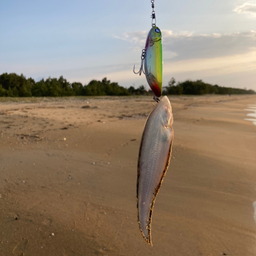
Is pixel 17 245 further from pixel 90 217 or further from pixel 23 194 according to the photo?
pixel 23 194

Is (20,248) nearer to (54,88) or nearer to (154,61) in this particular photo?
(154,61)

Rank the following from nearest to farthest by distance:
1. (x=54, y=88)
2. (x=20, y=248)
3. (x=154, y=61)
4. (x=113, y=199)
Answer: (x=154, y=61) < (x=20, y=248) < (x=113, y=199) < (x=54, y=88)

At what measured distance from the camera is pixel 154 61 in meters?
1.18

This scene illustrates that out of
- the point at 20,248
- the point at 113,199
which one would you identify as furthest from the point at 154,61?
the point at 113,199

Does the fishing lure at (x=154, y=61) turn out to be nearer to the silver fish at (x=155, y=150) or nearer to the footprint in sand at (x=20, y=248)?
the silver fish at (x=155, y=150)

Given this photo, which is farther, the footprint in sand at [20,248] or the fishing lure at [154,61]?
the footprint in sand at [20,248]

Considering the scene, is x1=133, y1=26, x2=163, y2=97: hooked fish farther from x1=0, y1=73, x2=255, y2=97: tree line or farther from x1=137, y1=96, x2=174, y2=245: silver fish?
x1=0, y1=73, x2=255, y2=97: tree line

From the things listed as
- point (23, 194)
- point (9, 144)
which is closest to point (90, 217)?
point (23, 194)

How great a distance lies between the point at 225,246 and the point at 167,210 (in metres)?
0.77

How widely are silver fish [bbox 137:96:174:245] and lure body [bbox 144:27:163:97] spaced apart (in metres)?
0.15

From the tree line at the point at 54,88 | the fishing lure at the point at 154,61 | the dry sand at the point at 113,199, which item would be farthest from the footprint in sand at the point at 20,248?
the tree line at the point at 54,88

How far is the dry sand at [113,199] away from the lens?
2455 mm

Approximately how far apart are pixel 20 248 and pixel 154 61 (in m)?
2.22

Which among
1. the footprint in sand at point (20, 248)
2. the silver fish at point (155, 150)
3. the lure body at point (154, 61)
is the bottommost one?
the footprint in sand at point (20, 248)
